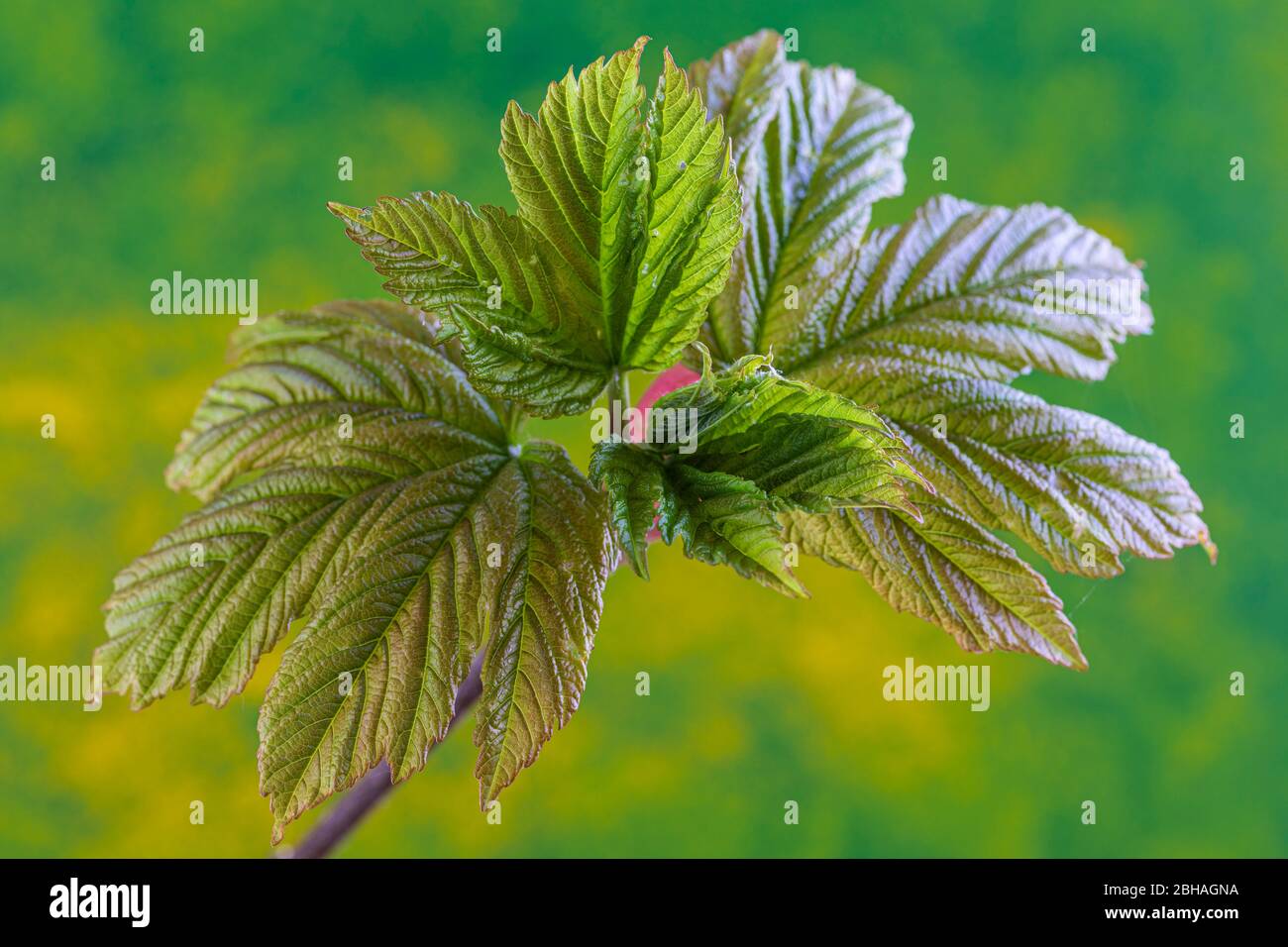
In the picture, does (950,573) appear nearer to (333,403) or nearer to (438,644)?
(438,644)

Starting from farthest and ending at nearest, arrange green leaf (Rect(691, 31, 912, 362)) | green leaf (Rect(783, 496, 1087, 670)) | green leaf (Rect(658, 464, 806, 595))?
green leaf (Rect(691, 31, 912, 362))
green leaf (Rect(783, 496, 1087, 670))
green leaf (Rect(658, 464, 806, 595))

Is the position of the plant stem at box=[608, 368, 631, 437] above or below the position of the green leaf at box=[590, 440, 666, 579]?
above

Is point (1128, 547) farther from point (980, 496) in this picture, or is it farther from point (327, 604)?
point (327, 604)

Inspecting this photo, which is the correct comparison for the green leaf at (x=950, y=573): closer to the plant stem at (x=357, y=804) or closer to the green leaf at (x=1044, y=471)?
the green leaf at (x=1044, y=471)

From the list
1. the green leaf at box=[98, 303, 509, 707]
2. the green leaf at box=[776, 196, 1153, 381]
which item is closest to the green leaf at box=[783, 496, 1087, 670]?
the green leaf at box=[776, 196, 1153, 381]

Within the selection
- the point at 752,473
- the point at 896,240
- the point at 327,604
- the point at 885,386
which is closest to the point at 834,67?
the point at 896,240

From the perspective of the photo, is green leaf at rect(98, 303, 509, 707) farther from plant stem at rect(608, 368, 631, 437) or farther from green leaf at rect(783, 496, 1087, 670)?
green leaf at rect(783, 496, 1087, 670)

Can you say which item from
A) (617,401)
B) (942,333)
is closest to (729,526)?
(617,401)
